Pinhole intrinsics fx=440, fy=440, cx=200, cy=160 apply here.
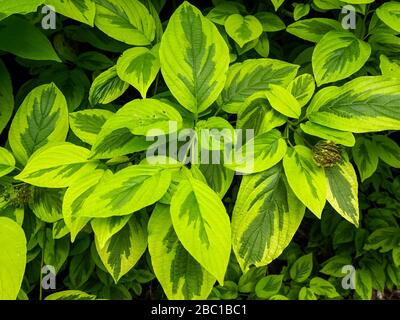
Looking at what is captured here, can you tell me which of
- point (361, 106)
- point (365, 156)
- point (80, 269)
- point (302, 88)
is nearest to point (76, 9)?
point (302, 88)

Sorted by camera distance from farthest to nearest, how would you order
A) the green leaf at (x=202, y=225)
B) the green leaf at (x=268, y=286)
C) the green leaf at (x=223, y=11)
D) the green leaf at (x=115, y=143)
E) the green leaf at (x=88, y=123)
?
1. the green leaf at (x=268, y=286)
2. the green leaf at (x=223, y=11)
3. the green leaf at (x=88, y=123)
4. the green leaf at (x=115, y=143)
5. the green leaf at (x=202, y=225)

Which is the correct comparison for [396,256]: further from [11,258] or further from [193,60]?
[11,258]

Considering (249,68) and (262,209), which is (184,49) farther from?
(262,209)

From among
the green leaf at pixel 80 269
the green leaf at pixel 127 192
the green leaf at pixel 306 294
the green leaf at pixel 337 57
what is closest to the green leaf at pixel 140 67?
the green leaf at pixel 127 192

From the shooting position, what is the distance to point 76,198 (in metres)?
0.70

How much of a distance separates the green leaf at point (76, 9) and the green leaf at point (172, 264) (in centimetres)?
42

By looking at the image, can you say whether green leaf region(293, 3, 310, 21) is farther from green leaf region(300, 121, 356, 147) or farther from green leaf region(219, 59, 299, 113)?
green leaf region(300, 121, 356, 147)

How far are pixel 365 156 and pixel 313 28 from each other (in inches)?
15.1

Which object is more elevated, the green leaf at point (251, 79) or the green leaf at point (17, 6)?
the green leaf at point (17, 6)

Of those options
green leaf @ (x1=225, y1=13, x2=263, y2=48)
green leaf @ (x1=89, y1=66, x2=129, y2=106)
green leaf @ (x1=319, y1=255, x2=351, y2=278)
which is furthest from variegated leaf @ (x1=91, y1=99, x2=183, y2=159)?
green leaf @ (x1=319, y1=255, x2=351, y2=278)

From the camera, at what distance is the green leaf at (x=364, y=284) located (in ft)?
4.67

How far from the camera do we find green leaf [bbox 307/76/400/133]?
2.29 feet

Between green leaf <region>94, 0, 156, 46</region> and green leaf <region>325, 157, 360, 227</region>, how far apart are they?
471 mm

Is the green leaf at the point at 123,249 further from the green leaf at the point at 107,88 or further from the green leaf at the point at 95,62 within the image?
the green leaf at the point at 95,62
